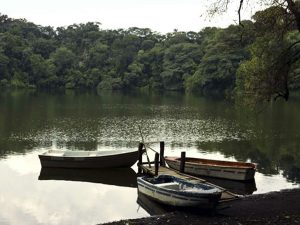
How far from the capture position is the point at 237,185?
26.2 m

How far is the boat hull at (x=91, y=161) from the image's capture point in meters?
29.4

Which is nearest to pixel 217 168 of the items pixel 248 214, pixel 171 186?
pixel 171 186

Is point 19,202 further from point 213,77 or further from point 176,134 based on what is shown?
point 213,77

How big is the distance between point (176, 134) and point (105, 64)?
100 m

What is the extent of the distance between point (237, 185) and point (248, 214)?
818cm

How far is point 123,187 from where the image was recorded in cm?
2608

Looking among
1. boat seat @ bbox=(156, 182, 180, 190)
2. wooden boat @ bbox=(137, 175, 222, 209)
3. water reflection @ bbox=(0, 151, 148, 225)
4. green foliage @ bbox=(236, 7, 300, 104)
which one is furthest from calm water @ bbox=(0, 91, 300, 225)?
green foliage @ bbox=(236, 7, 300, 104)

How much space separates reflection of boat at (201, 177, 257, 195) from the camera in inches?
986

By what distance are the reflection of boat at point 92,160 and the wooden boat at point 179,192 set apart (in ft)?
21.3

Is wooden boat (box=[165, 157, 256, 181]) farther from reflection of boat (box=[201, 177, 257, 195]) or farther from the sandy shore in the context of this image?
the sandy shore

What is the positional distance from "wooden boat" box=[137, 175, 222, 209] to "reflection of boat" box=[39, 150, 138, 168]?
649 cm

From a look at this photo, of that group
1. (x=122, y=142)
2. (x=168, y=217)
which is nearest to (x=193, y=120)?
(x=122, y=142)

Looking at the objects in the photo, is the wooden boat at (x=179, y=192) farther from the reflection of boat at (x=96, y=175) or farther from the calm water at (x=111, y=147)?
the reflection of boat at (x=96, y=175)

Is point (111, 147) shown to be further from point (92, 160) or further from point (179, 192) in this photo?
point (179, 192)
